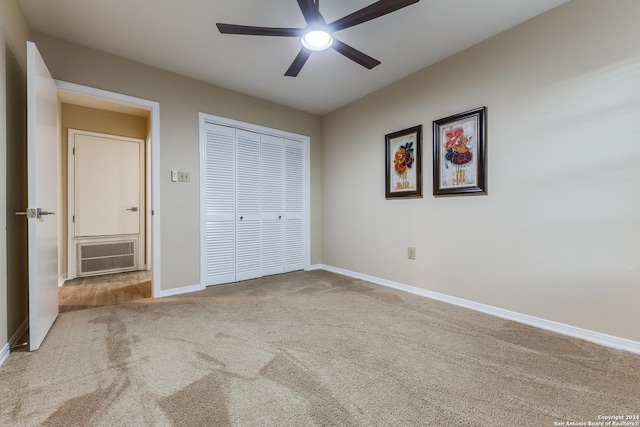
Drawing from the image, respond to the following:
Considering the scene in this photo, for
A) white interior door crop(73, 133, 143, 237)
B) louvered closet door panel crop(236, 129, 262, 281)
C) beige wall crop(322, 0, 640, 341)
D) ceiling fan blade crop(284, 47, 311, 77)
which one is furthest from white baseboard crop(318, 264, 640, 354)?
white interior door crop(73, 133, 143, 237)

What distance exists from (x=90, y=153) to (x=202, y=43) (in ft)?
9.19

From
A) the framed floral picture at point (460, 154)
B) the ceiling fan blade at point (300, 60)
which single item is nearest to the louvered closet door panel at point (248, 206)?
the ceiling fan blade at point (300, 60)

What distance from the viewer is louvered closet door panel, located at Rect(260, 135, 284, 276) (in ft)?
12.6

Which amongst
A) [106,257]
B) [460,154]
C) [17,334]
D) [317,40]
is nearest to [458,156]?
[460,154]

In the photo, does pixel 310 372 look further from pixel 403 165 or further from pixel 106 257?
pixel 106 257

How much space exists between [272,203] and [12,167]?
2508 mm

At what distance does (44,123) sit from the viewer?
2.02 m

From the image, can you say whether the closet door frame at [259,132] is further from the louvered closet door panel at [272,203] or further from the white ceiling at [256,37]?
the white ceiling at [256,37]

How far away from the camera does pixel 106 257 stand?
161 inches

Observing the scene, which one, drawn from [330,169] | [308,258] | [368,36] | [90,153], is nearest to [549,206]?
[368,36]

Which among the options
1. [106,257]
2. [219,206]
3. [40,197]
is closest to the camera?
[40,197]

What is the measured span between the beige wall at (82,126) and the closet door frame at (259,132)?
1939 mm

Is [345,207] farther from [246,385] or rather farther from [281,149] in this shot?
[246,385]

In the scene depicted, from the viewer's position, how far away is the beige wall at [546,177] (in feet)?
6.00
